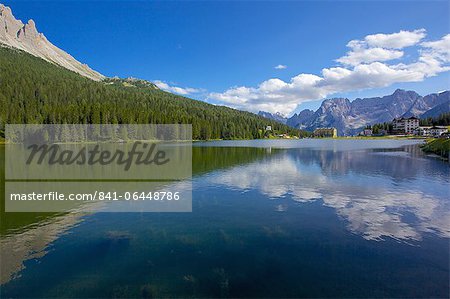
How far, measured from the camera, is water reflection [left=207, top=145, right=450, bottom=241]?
26156mm

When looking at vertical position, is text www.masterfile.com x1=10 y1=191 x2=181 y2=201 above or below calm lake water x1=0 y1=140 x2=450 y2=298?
above

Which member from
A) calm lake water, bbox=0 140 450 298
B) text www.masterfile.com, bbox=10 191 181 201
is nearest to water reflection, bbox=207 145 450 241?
calm lake water, bbox=0 140 450 298

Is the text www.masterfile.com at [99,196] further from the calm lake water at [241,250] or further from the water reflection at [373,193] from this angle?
the water reflection at [373,193]

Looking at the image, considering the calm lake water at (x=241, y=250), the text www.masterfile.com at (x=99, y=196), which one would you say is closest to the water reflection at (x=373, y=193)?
the calm lake water at (x=241, y=250)

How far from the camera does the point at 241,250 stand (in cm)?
2081

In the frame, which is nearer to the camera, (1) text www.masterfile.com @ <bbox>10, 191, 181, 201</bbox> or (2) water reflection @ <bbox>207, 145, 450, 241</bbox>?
(2) water reflection @ <bbox>207, 145, 450, 241</bbox>

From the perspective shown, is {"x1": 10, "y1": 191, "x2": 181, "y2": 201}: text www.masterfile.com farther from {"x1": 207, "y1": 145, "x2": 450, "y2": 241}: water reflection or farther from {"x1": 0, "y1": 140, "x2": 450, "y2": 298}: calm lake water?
{"x1": 207, "y1": 145, "x2": 450, "y2": 241}: water reflection

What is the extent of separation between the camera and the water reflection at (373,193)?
26.2 m

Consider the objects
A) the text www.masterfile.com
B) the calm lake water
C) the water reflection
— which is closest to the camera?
the calm lake water

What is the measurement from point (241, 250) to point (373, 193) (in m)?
28.1

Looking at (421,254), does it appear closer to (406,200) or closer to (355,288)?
(355,288)

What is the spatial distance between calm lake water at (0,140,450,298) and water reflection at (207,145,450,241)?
10.0 inches

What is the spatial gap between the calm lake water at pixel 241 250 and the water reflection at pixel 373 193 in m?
0.25

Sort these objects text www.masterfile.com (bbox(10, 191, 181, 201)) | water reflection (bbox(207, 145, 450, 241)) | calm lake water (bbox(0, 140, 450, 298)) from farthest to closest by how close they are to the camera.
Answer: text www.masterfile.com (bbox(10, 191, 181, 201))
water reflection (bbox(207, 145, 450, 241))
calm lake water (bbox(0, 140, 450, 298))
